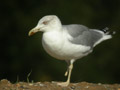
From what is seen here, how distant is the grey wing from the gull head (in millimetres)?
297

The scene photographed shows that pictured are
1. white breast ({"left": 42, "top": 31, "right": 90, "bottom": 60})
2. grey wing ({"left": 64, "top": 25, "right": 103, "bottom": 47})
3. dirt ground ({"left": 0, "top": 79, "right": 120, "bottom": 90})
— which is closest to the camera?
dirt ground ({"left": 0, "top": 79, "right": 120, "bottom": 90})

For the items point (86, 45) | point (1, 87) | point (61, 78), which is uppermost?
point (86, 45)

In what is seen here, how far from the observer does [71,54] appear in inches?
224

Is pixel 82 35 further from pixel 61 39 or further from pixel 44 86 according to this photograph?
pixel 44 86

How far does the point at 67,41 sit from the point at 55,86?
671mm

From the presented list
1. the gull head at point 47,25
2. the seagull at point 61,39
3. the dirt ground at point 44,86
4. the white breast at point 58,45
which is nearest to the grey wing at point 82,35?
the seagull at point 61,39

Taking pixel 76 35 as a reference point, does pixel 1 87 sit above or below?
below

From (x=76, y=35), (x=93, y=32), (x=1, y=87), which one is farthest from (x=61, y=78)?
(x=1, y=87)

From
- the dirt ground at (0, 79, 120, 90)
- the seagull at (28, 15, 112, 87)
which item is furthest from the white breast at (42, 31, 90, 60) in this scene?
the dirt ground at (0, 79, 120, 90)

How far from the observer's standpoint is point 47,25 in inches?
218

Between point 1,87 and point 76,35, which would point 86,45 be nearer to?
point 76,35

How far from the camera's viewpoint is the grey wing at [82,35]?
5.86 meters

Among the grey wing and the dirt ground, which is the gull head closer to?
the grey wing

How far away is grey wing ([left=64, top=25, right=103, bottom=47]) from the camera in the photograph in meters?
5.86
